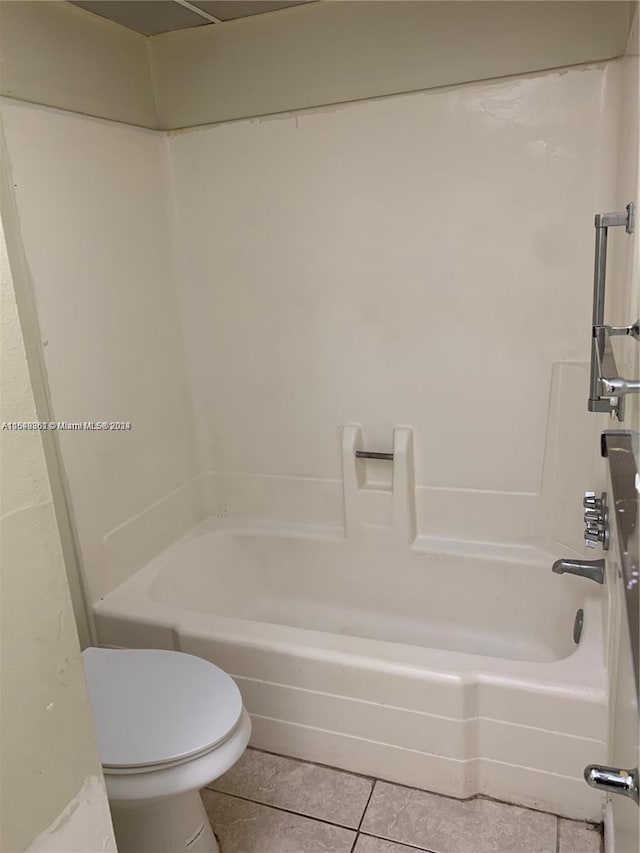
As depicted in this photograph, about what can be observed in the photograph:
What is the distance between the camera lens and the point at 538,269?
6.31 feet

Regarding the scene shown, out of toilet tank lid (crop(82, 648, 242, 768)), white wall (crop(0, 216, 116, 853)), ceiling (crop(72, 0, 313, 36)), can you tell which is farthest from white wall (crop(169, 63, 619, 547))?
white wall (crop(0, 216, 116, 853))

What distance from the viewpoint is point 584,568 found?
1.62 meters

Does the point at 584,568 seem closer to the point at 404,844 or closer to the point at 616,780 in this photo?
the point at 404,844

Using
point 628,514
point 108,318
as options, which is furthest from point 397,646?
point 108,318

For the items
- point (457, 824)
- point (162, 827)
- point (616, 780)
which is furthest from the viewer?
point (457, 824)

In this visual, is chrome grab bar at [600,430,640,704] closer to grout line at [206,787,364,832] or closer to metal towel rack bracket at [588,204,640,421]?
metal towel rack bracket at [588,204,640,421]

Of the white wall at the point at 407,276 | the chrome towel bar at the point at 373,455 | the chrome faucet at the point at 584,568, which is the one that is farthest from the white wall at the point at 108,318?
the chrome faucet at the point at 584,568

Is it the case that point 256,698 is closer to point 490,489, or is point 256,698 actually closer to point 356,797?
point 356,797

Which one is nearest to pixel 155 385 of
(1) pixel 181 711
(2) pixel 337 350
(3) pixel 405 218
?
(2) pixel 337 350

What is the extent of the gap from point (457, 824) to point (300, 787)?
16.3 inches

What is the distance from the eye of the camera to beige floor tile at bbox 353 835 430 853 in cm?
155

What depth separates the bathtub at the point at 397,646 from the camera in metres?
1.58

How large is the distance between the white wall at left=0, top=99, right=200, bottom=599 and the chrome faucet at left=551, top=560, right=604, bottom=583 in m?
1.30

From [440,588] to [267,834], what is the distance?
0.91 meters
